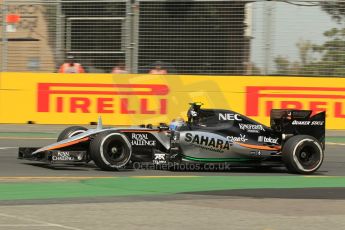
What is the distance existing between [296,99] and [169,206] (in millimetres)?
10846

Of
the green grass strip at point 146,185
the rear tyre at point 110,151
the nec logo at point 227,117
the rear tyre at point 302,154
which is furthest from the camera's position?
the nec logo at point 227,117

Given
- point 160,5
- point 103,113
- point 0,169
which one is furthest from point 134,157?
point 160,5

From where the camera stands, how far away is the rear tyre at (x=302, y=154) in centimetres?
1109

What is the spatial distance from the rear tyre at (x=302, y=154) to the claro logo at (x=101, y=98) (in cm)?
725

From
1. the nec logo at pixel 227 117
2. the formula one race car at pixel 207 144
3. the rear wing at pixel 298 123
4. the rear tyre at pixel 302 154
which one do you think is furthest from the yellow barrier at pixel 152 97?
the nec logo at pixel 227 117

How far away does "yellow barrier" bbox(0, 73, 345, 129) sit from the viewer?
18125 mm

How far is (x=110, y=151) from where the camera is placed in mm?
10594

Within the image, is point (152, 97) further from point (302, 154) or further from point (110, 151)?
point (110, 151)

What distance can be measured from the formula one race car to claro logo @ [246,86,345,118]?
6546mm

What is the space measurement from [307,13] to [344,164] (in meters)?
6.54

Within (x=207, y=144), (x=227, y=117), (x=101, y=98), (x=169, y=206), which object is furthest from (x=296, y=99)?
(x=169, y=206)

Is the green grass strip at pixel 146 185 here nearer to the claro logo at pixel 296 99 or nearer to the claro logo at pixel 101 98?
the claro logo at pixel 296 99

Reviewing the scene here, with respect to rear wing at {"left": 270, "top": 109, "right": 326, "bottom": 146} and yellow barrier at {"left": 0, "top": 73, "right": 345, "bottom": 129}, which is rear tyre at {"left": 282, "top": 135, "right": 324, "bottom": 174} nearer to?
rear wing at {"left": 270, "top": 109, "right": 326, "bottom": 146}

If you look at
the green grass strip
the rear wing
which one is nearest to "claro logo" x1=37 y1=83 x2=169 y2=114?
the rear wing
